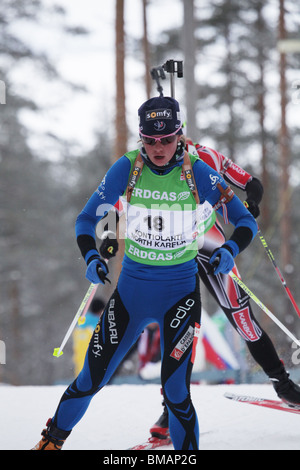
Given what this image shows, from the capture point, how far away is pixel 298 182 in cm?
1841

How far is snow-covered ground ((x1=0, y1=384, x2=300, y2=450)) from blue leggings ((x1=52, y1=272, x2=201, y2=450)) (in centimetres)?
110

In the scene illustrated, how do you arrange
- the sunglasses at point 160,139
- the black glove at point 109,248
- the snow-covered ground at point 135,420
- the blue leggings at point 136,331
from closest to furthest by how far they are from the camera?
the blue leggings at point 136,331
the sunglasses at point 160,139
the black glove at point 109,248
the snow-covered ground at point 135,420

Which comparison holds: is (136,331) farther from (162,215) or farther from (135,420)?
(135,420)

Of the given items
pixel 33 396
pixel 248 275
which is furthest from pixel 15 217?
pixel 33 396

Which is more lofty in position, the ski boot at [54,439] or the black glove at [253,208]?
the black glove at [253,208]

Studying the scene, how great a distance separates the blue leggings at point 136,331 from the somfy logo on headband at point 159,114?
2.97 feet

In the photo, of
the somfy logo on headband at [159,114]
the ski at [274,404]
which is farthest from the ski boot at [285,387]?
the somfy logo on headband at [159,114]

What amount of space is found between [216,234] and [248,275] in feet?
44.2

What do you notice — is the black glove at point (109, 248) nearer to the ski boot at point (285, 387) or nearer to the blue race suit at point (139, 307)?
the blue race suit at point (139, 307)

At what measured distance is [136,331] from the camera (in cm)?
325

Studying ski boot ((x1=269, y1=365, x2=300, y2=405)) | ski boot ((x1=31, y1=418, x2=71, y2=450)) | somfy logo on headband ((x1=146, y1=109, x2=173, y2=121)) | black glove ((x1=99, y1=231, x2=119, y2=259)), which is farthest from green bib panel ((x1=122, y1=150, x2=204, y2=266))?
ski boot ((x1=269, y1=365, x2=300, y2=405))

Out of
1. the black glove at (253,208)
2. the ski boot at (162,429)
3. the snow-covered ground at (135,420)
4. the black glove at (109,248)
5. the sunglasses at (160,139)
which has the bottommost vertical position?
the snow-covered ground at (135,420)

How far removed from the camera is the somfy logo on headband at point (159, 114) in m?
3.21

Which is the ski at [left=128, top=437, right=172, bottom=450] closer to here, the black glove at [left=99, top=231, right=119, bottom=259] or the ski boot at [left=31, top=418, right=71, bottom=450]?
the ski boot at [left=31, top=418, right=71, bottom=450]
